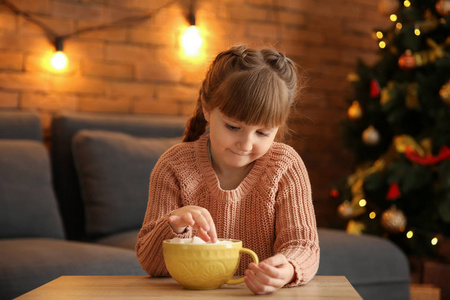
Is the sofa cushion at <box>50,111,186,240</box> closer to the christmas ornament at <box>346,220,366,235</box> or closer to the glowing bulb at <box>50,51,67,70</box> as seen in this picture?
the glowing bulb at <box>50,51,67,70</box>

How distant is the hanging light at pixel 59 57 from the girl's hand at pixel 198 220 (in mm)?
1943

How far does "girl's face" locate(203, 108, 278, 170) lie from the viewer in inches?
44.2

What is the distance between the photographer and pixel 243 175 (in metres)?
1.28

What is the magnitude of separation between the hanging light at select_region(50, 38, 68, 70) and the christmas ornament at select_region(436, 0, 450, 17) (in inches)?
69.6

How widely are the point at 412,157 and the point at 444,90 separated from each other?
0.33 metres

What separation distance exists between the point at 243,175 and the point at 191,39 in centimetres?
198

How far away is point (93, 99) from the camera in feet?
9.46

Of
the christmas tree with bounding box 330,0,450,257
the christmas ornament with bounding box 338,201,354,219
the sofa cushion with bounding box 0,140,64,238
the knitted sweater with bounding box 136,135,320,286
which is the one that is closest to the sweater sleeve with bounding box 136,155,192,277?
the knitted sweater with bounding box 136,135,320,286

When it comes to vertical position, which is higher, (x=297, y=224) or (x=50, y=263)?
(x=297, y=224)

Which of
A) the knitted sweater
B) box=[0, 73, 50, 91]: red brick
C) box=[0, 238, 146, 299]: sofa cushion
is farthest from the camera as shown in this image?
box=[0, 73, 50, 91]: red brick

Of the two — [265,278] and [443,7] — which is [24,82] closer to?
[443,7]

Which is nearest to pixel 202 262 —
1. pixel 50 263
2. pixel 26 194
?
pixel 50 263

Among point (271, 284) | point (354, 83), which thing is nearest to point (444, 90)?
point (354, 83)

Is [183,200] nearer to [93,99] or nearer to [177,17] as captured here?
[93,99]
